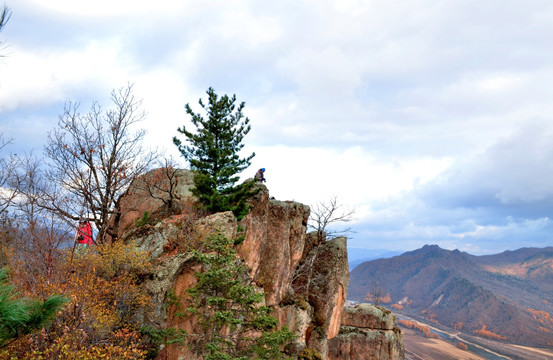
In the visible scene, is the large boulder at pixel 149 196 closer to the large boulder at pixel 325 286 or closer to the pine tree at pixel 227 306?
the pine tree at pixel 227 306

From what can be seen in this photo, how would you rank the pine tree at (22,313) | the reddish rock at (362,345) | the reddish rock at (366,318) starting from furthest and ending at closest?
the reddish rock at (366,318) → the reddish rock at (362,345) → the pine tree at (22,313)

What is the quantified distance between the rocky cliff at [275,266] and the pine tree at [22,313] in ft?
34.2

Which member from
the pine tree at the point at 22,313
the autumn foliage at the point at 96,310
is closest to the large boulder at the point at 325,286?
the autumn foliage at the point at 96,310

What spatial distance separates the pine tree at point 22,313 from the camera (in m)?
8.84

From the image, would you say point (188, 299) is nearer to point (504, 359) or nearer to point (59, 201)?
point (59, 201)

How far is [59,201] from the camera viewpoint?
2844 centimetres

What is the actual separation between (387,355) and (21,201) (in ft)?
137

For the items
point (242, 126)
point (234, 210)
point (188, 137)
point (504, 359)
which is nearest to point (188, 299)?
point (234, 210)

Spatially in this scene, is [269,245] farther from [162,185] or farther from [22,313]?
[22,313]

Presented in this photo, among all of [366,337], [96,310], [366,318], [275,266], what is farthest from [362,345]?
[96,310]

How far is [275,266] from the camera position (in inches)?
1230

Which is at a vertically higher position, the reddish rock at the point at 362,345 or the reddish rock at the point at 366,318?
the reddish rock at the point at 366,318

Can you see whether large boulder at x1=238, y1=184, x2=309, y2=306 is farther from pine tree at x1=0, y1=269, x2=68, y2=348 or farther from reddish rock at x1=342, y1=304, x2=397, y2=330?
pine tree at x1=0, y1=269, x2=68, y2=348

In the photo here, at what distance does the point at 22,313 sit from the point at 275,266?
2358cm
